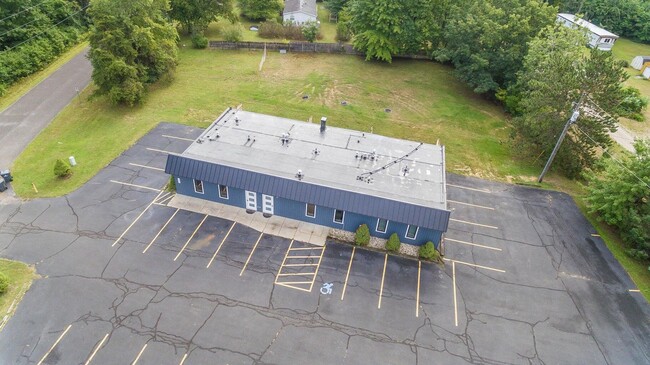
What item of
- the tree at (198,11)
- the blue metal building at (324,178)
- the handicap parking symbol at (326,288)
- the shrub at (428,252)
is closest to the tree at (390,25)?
the tree at (198,11)

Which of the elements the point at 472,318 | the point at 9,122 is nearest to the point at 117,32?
the point at 9,122

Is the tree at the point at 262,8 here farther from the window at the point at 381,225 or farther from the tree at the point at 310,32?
the window at the point at 381,225

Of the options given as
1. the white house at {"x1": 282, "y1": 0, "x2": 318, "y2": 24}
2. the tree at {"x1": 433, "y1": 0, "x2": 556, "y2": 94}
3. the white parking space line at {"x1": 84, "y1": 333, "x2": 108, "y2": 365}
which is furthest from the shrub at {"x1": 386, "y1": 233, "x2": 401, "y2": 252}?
the white house at {"x1": 282, "y1": 0, "x2": 318, "y2": 24}

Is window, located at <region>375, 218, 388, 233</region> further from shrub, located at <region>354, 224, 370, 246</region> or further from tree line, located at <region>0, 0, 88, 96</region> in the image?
tree line, located at <region>0, 0, 88, 96</region>

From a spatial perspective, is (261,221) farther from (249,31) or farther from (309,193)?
(249,31)

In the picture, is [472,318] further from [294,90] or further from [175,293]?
[294,90]
